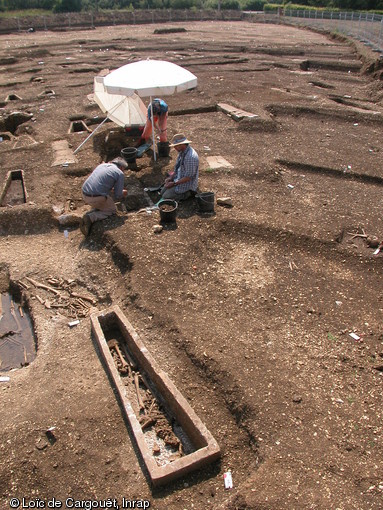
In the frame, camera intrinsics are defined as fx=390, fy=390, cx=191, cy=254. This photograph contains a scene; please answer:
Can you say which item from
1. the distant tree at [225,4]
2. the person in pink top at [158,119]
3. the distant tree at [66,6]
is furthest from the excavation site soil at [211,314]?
the distant tree at [225,4]

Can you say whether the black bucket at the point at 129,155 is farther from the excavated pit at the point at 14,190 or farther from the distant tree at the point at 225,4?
the distant tree at the point at 225,4

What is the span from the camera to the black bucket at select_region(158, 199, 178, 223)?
7094mm

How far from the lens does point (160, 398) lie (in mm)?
4668

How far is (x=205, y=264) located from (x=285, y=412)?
2.79 m

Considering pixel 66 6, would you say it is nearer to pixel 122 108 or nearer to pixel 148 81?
pixel 122 108

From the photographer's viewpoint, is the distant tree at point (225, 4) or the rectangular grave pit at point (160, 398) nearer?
the rectangular grave pit at point (160, 398)

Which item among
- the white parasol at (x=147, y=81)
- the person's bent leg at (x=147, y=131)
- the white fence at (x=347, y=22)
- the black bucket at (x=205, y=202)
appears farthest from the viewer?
the white fence at (x=347, y=22)

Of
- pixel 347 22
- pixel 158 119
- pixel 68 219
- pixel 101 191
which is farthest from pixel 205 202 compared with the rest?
pixel 347 22

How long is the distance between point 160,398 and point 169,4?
71.9 meters

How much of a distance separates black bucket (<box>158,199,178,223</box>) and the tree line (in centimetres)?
5435

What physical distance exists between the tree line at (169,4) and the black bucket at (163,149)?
51.8 m

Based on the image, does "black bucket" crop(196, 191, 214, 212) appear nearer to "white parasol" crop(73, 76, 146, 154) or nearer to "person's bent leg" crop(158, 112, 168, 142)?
"person's bent leg" crop(158, 112, 168, 142)

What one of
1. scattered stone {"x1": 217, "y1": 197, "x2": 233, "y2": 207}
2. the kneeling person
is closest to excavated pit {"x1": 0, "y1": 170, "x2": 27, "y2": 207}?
the kneeling person

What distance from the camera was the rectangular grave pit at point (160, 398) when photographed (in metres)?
3.68
